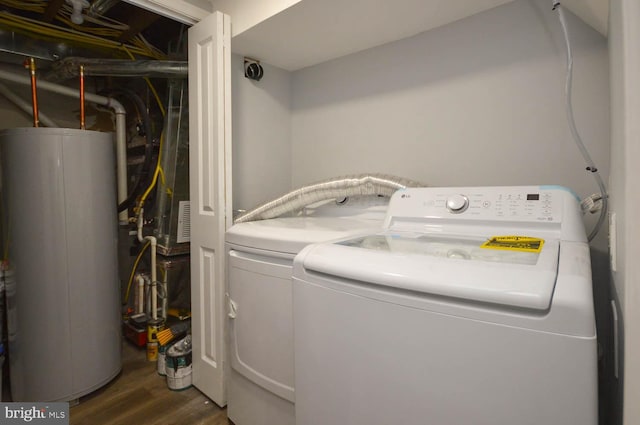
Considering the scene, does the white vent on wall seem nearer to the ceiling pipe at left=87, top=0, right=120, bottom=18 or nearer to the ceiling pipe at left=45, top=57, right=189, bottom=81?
the ceiling pipe at left=45, top=57, right=189, bottom=81

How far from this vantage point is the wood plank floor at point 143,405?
148 cm

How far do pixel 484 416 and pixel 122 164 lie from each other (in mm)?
2558

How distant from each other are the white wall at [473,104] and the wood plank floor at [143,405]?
4.70 ft

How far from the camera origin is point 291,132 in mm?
2143

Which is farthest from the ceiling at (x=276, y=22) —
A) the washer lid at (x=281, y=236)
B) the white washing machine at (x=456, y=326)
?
the washer lid at (x=281, y=236)

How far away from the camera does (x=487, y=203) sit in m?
1.01

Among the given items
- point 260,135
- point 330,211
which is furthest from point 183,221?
point 330,211

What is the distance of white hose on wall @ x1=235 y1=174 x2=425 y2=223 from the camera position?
4.49 feet

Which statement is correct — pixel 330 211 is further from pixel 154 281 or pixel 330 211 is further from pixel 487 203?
pixel 154 281

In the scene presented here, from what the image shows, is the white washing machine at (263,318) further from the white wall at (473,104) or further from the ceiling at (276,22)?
the ceiling at (276,22)

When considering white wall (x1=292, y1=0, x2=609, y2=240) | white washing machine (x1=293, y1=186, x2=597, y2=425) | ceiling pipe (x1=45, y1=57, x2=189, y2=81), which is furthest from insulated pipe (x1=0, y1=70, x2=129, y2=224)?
white washing machine (x1=293, y1=186, x2=597, y2=425)

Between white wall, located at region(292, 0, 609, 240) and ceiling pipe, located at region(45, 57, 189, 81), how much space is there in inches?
34.4

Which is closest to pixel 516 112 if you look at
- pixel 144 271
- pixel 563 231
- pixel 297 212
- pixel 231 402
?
pixel 563 231

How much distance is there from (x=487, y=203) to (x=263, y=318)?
2.89ft
